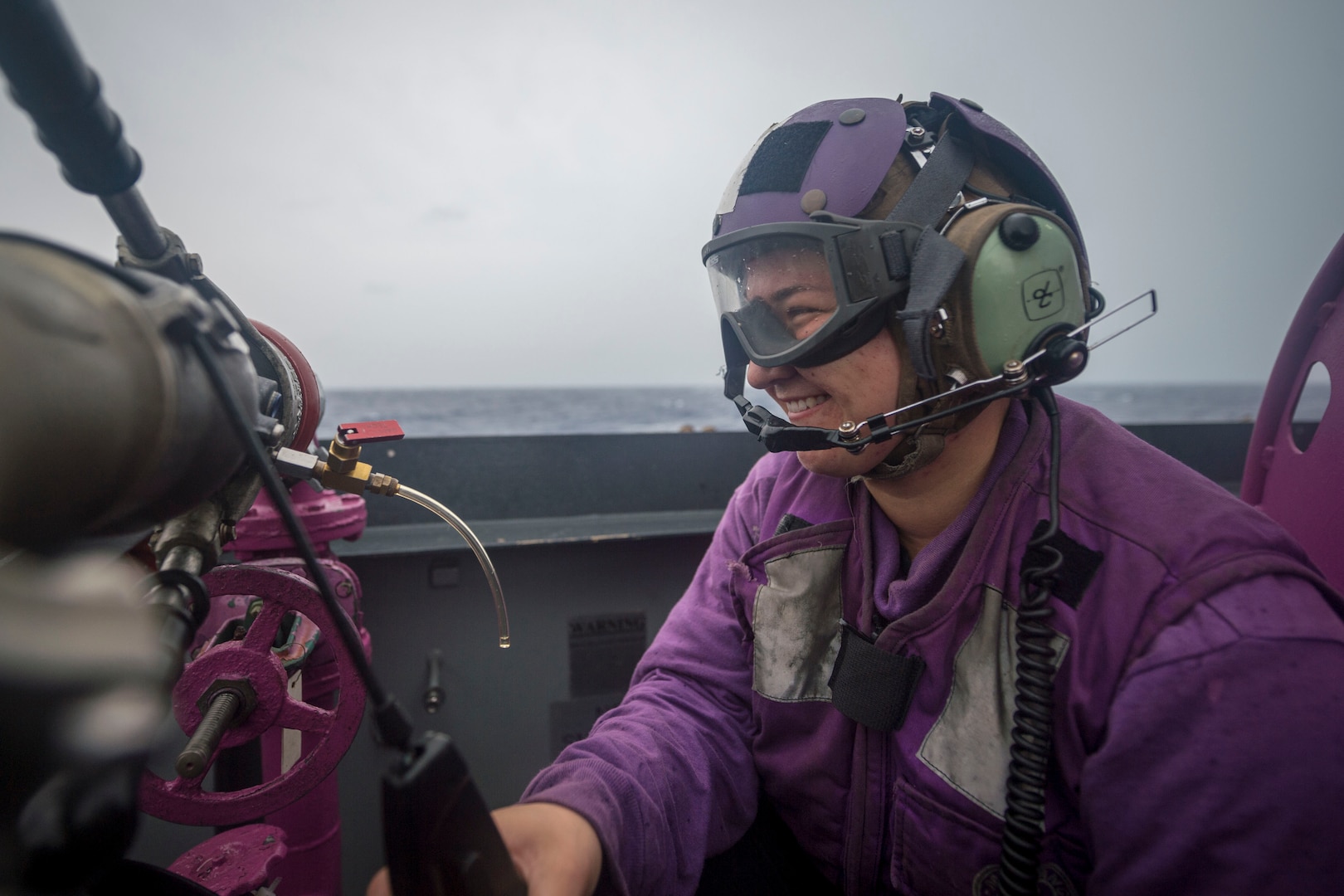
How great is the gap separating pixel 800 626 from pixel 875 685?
164 millimetres

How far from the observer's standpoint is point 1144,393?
26031 millimetres

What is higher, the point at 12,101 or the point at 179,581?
the point at 12,101

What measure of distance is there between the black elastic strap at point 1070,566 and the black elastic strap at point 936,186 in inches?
18.9

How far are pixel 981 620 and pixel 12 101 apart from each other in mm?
1107

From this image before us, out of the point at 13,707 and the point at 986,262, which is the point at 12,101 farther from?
the point at 986,262

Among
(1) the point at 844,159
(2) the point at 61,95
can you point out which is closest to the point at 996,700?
(1) the point at 844,159

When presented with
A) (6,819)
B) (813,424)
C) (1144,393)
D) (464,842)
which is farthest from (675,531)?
(1144,393)

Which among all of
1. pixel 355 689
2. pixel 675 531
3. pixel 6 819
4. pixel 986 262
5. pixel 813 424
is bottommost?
pixel 675 531

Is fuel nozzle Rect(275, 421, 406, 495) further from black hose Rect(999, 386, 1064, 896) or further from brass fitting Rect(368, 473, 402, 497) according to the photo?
black hose Rect(999, 386, 1064, 896)

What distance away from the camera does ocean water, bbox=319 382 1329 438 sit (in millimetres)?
2279

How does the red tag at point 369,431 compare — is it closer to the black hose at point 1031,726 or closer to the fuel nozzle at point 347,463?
the fuel nozzle at point 347,463

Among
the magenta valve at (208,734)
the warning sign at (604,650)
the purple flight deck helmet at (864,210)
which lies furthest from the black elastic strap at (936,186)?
the warning sign at (604,650)

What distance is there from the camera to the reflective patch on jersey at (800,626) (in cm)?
108

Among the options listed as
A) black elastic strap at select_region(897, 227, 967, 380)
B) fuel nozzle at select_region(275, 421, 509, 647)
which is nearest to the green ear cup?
black elastic strap at select_region(897, 227, 967, 380)
